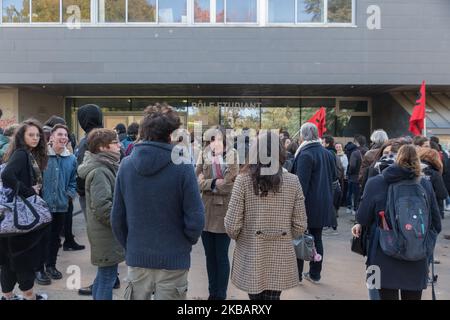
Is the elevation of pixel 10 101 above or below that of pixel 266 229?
above

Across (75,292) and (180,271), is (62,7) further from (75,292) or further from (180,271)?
(180,271)

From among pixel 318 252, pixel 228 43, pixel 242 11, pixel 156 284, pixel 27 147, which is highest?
pixel 242 11

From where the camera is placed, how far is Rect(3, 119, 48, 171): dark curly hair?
456cm

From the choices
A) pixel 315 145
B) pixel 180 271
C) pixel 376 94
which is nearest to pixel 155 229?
pixel 180 271

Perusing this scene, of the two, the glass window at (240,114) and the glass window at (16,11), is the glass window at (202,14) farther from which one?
the glass window at (16,11)

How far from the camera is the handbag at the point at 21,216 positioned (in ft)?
13.9

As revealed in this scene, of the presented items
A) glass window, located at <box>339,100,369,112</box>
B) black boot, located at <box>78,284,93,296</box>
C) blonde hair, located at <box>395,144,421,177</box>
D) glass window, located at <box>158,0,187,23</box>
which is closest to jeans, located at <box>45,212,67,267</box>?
black boot, located at <box>78,284,93,296</box>

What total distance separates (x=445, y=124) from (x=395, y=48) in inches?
117

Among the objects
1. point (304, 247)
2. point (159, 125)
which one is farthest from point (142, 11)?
point (159, 125)

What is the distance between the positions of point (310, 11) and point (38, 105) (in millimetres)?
10558

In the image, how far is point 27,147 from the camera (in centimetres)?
461

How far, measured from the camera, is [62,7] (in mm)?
14836

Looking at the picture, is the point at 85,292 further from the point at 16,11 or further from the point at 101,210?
the point at 16,11

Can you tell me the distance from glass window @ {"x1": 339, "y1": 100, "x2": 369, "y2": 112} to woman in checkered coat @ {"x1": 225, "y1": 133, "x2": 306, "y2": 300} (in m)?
14.7
